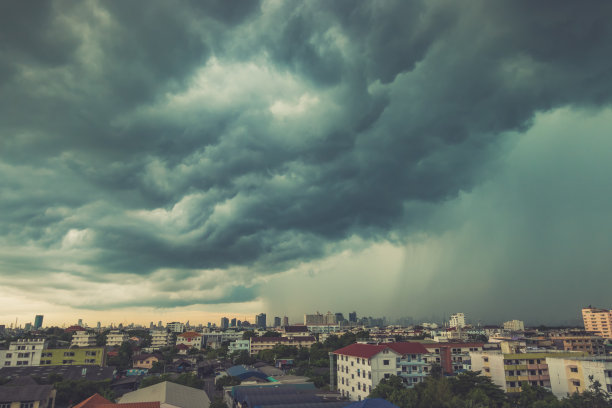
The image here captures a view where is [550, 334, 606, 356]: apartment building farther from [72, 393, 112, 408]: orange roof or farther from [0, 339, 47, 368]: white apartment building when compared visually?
[0, 339, 47, 368]: white apartment building

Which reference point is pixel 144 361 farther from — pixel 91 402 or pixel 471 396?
pixel 471 396

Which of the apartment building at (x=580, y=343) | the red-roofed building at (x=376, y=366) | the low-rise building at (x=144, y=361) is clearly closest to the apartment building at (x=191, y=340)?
the low-rise building at (x=144, y=361)

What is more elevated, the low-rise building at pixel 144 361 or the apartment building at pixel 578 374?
the apartment building at pixel 578 374

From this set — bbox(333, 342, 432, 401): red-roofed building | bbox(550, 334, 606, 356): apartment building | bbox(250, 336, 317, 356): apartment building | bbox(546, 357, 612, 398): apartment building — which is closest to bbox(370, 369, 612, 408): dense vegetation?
bbox(546, 357, 612, 398): apartment building

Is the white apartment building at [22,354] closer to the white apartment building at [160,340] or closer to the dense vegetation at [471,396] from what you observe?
the white apartment building at [160,340]

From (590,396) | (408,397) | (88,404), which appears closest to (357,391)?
(408,397)

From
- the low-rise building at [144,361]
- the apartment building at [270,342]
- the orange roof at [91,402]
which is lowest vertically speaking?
the low-rise building at [144,361]
